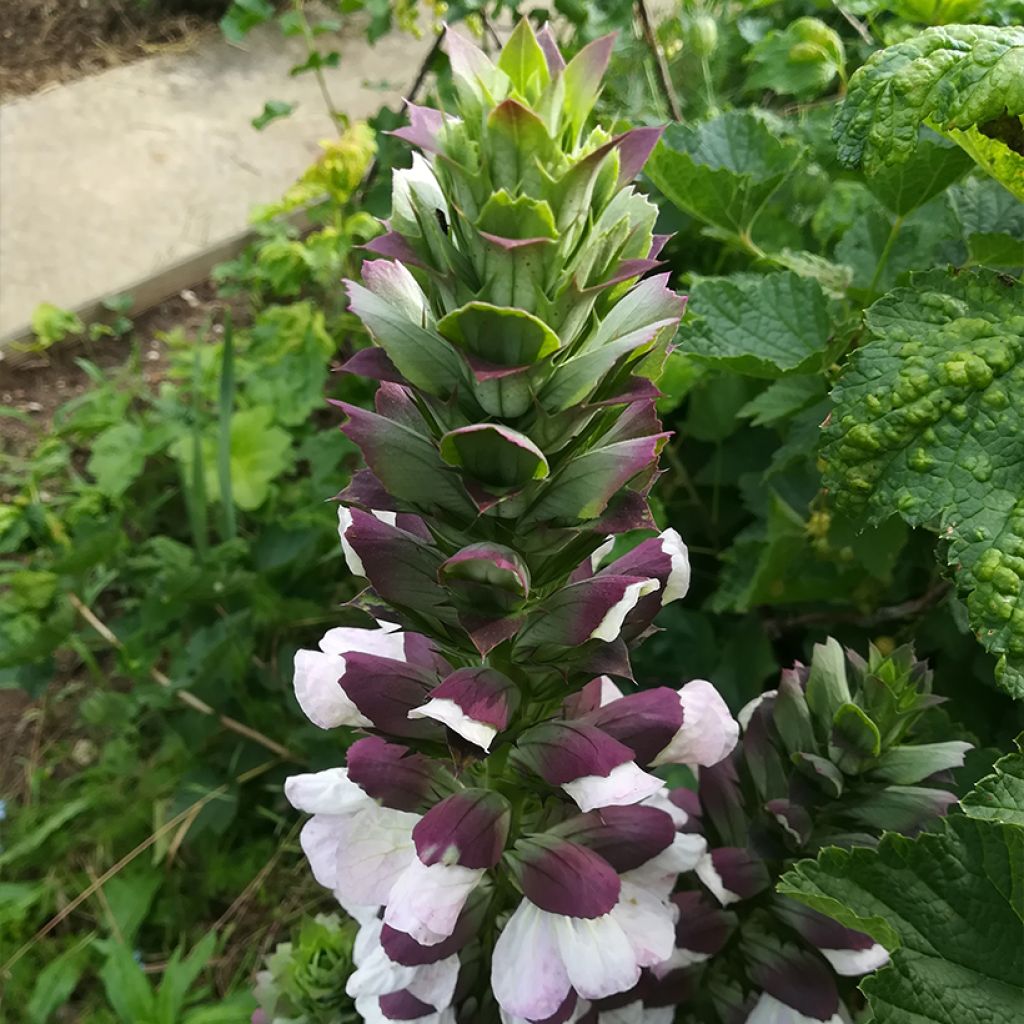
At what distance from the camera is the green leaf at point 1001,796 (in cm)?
67

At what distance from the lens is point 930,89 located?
0.75 meters

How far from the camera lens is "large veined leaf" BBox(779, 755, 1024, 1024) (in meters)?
0.69

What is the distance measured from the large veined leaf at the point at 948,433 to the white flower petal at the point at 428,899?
448 mm

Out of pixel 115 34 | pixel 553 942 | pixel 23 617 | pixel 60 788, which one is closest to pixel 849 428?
pixel 553 942

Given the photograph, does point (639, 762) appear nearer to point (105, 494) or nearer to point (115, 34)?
point (105, 494)

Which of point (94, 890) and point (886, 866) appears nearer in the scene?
point (886, 866)

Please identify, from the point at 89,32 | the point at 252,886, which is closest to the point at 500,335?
the point at 252,886

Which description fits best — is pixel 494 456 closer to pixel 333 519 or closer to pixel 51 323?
pixel 333 519

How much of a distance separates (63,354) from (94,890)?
Answer: 168cm

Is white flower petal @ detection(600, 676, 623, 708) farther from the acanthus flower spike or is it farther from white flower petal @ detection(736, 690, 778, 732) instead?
white flower petal @ detection(736, 690, 778, 732)

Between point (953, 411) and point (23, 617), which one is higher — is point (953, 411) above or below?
above

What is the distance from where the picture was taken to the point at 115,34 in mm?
3959

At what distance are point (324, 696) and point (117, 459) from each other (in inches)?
57.7

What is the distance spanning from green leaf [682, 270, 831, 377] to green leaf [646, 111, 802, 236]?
16cm
